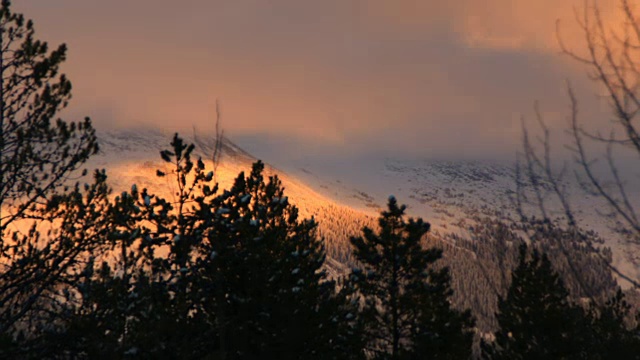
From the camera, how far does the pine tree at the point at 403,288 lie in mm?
22047

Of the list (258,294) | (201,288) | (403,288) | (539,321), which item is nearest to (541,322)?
A: (539,321)

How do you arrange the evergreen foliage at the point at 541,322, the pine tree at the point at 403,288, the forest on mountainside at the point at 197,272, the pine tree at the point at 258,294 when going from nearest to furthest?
the forest on mountainside at the point at 197,272, the pine tree at the point at 258,294, the pine tree at the point at 403,288, the evergreen foliage at the point at 541,322

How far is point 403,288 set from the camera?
22828 millimetres

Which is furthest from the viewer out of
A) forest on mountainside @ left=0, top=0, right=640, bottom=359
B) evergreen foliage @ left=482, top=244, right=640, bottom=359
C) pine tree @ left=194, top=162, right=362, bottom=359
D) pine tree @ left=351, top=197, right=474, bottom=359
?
evergreen foliage @ left=482, top=244, right=640, bottom=359

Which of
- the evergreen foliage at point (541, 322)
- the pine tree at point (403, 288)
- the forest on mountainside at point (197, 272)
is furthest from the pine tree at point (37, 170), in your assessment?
the evergreen foliage at point (541, 322)

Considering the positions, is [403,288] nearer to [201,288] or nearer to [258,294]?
[258,294]

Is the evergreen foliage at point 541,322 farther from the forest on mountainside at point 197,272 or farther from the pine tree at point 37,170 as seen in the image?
the pine tree at point 37,170

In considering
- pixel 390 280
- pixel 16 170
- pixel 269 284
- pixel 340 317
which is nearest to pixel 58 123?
pixel 16 170

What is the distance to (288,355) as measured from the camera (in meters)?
17.4

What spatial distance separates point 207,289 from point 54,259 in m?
4.42

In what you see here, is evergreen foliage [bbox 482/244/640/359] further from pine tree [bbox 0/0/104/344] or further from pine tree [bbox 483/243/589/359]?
pine tree [bbox 0/0/104/344]

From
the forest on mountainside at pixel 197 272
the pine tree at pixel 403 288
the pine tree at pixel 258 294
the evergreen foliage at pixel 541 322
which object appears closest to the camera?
the forest on mountainside at pixel 197 272

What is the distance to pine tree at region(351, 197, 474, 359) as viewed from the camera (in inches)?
868

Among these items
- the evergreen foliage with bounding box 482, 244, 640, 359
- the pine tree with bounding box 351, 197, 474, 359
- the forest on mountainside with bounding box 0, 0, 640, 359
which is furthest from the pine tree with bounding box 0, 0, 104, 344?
the evergreen foliage with bounding box 482, 244, 640, 359
